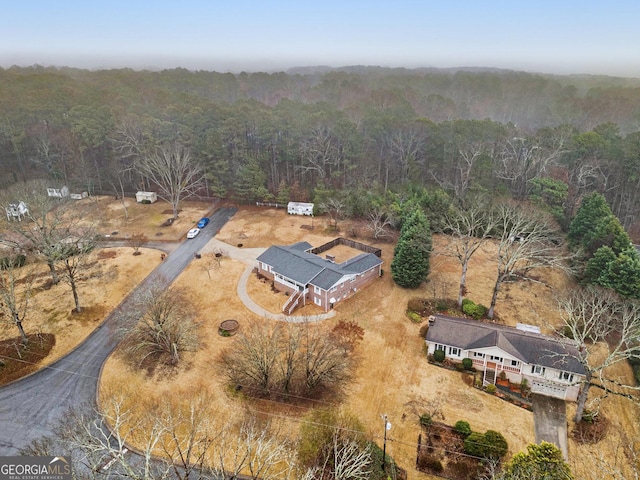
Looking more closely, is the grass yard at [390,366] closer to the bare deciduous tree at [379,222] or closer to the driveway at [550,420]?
the driveway at [550,420]

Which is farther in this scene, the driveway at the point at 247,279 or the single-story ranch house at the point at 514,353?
the driveway at the point at 247,279

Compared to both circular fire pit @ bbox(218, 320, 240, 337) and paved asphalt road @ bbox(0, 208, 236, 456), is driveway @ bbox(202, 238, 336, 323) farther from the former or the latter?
paved asphalt road @ bbox(0, 208, 236, 456)

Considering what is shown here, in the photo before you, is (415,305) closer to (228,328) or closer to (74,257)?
(228,328)

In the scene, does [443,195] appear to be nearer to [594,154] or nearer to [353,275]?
[353,275]

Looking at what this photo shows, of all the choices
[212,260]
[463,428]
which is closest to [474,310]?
[463,428]

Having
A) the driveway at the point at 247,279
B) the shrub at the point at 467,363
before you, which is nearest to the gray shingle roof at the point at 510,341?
the shrub at the point at 467,363

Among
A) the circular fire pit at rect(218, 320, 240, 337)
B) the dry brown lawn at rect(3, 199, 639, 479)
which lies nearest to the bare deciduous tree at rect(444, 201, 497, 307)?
the dry brown lawn at rect(3, 199, 639, 479)
